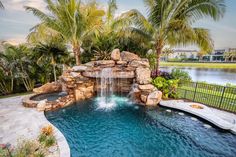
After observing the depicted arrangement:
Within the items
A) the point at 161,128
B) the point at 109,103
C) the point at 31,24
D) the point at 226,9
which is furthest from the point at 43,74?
the point at 226,9

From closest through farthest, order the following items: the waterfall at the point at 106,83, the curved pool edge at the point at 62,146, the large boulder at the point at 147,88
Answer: the curved pool edge at the point at 62,146, the large boulder at the point at 147,88, the waterfall at the point at 106,83

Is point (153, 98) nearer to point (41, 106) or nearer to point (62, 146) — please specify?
point (62, 146)

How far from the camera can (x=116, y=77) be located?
8.09m

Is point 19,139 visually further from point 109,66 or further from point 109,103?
point 109,66

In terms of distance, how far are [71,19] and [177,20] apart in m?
6.29

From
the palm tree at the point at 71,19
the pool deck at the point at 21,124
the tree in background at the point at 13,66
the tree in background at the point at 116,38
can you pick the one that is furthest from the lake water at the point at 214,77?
the tree in background at the point at 13,66

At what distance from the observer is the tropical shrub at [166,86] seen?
7621 mm

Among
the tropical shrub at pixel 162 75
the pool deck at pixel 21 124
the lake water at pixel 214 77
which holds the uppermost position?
the tropical shrub at pixel 162 75

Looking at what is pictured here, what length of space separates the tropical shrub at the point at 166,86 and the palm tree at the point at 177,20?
2292mm

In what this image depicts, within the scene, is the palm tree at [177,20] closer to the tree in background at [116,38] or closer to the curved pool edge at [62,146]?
the tree in background at [116,38]

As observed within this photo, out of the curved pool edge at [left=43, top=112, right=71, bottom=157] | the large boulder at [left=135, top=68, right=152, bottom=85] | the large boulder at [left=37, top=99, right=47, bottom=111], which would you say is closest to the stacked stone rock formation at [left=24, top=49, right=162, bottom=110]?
the large boulder at [left=135, top=68, right=152, bottom=85]

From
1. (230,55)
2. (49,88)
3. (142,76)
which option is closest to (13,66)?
(49,88)

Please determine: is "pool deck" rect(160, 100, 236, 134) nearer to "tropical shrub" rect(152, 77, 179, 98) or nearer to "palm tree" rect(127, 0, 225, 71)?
"tropical shrub" rect(152, 77, 179, 98)

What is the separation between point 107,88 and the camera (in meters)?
9.02
